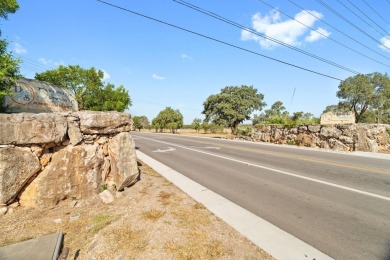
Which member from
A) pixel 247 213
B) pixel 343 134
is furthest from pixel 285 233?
pixel 343 134

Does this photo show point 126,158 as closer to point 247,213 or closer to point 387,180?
point 247,213

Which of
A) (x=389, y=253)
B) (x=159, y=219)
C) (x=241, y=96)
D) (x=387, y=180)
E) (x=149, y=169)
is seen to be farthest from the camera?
(x=241, y=96)

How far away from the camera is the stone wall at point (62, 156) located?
4.52 meters

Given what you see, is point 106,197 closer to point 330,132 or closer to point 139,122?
point 330,132

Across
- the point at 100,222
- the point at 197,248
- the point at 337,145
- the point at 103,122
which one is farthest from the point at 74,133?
the point at 337,145

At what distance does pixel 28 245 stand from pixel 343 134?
1928cm

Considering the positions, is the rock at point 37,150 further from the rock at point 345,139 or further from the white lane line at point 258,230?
the rock at point 345,139

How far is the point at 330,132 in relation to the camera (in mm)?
17188

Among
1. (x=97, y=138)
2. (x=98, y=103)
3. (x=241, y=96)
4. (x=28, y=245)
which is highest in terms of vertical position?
(x=241, y=96)

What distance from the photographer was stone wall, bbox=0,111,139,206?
4.52 m

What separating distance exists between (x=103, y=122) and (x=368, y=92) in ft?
173

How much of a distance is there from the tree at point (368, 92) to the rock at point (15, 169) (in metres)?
54.0

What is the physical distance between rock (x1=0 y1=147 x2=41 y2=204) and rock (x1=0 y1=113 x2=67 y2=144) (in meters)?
0.24

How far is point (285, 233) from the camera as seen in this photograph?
3809 millimetres
